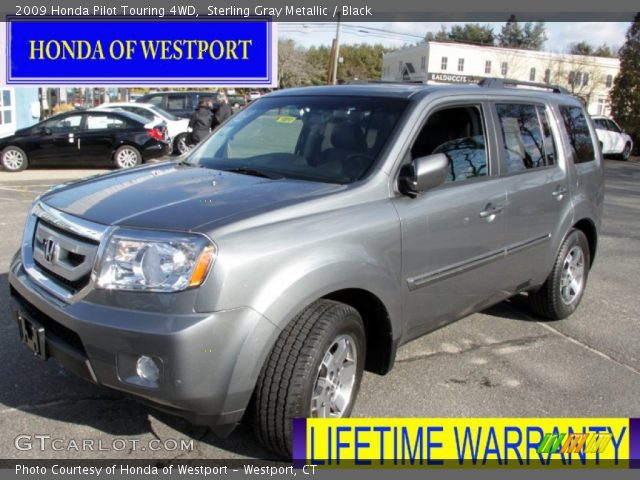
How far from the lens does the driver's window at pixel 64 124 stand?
1423cm

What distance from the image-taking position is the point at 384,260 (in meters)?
3.16

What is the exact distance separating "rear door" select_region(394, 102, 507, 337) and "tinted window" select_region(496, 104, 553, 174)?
0.21 m

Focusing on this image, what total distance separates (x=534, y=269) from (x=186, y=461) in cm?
291

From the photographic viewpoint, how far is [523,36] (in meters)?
97.8

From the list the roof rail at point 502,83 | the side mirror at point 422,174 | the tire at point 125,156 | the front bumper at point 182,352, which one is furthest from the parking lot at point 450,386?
the tire at point 125,156

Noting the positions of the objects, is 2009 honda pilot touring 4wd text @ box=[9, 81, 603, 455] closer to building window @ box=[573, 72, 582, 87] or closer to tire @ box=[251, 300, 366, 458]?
tire @ box=[251, 300, 366, 458]

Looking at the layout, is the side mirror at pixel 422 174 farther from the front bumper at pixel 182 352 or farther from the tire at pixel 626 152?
the tire at pixel 626 152

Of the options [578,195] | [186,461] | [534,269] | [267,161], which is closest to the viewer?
[186,461]

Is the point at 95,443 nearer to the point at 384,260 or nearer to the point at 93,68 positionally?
the point at 384,260

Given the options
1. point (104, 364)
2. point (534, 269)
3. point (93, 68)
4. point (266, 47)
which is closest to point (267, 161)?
point (104, 364)

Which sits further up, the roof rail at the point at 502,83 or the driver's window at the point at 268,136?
the roof rail at the point at 502,83

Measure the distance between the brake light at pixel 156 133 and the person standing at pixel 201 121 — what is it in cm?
114

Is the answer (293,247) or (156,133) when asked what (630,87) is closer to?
(156,133)

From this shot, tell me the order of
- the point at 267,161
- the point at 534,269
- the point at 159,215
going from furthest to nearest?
1. the point at 534,269
2. the point at 267,161
3. the point at 159,215
